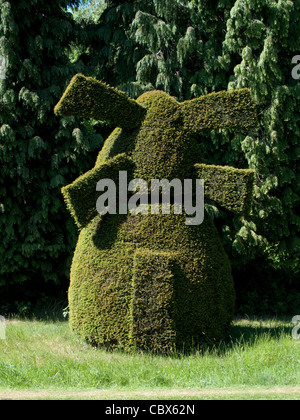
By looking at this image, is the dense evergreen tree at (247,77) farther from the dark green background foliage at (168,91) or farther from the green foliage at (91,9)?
the green foliage at (91,9)

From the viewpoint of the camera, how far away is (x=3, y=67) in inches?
303

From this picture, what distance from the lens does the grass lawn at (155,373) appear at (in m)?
4.16

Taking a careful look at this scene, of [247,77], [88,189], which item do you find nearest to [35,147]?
[88,189]

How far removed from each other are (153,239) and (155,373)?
5.03 feet

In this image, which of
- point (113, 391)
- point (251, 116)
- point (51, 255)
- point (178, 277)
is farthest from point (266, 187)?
point (113, 391)

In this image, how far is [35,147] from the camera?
25.2 feet

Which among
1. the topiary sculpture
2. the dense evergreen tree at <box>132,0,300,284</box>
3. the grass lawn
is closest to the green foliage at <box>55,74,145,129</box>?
the topiary sculpture

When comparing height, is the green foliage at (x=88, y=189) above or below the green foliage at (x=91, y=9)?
below

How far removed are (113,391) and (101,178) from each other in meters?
2.38

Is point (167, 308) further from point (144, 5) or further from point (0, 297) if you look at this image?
point (144, 5)

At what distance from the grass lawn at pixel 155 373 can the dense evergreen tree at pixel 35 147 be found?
261cm

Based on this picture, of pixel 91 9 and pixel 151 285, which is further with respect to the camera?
pixel 91 9

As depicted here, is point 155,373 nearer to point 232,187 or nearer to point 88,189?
point 88,189

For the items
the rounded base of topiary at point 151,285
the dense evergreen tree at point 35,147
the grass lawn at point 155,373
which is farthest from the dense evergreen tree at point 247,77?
the grass lawn at point 155,373
